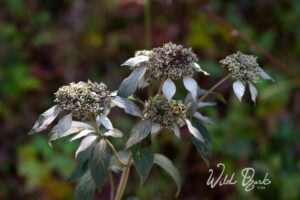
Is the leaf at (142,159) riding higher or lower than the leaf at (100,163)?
higher

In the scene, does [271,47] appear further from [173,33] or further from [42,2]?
[42,2]

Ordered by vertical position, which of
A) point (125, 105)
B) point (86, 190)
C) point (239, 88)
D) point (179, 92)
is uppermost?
point (179, 92)

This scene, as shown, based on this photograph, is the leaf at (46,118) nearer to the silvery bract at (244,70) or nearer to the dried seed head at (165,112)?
the dried seed head at (165,112)

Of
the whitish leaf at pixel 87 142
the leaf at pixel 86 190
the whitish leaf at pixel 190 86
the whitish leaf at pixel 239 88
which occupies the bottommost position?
the leaf at pixel 86 190

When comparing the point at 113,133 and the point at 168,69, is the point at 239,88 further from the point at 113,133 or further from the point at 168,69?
the point at 113,133

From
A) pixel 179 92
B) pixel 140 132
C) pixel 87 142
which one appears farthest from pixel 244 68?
pixel 179 92

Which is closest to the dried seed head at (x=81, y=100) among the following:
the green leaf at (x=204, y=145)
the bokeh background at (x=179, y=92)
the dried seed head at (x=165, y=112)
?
the dried seed head at (x=165, y=112)

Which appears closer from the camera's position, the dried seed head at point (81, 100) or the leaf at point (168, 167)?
the dried seed head at point (81, 100)
